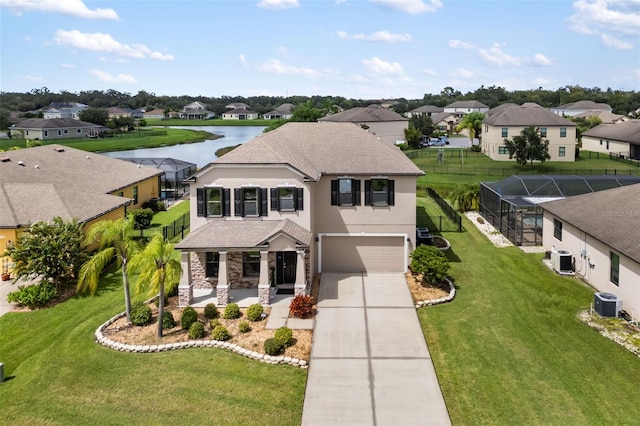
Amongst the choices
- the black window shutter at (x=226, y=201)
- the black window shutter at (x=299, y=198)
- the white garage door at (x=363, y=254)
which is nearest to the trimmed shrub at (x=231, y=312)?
the black window shutter at (x=226, y=201)

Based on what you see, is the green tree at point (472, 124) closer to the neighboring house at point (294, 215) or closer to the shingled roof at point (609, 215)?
the shingled roof at point (609, 215)

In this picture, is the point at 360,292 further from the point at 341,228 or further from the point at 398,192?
the point at 398,192

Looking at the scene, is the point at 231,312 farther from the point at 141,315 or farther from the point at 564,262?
the point at 564,262

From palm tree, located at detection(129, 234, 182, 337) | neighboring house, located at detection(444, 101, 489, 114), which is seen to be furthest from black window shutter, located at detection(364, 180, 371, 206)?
neighboring house, located at detection(444, 101, 489, 114)

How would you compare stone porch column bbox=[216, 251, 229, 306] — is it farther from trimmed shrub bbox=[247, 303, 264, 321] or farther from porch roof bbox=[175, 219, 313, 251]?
trimmed shrub bbox=[247, 303, 264, 321]

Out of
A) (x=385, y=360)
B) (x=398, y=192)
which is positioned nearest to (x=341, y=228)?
(x=398, y=192)
